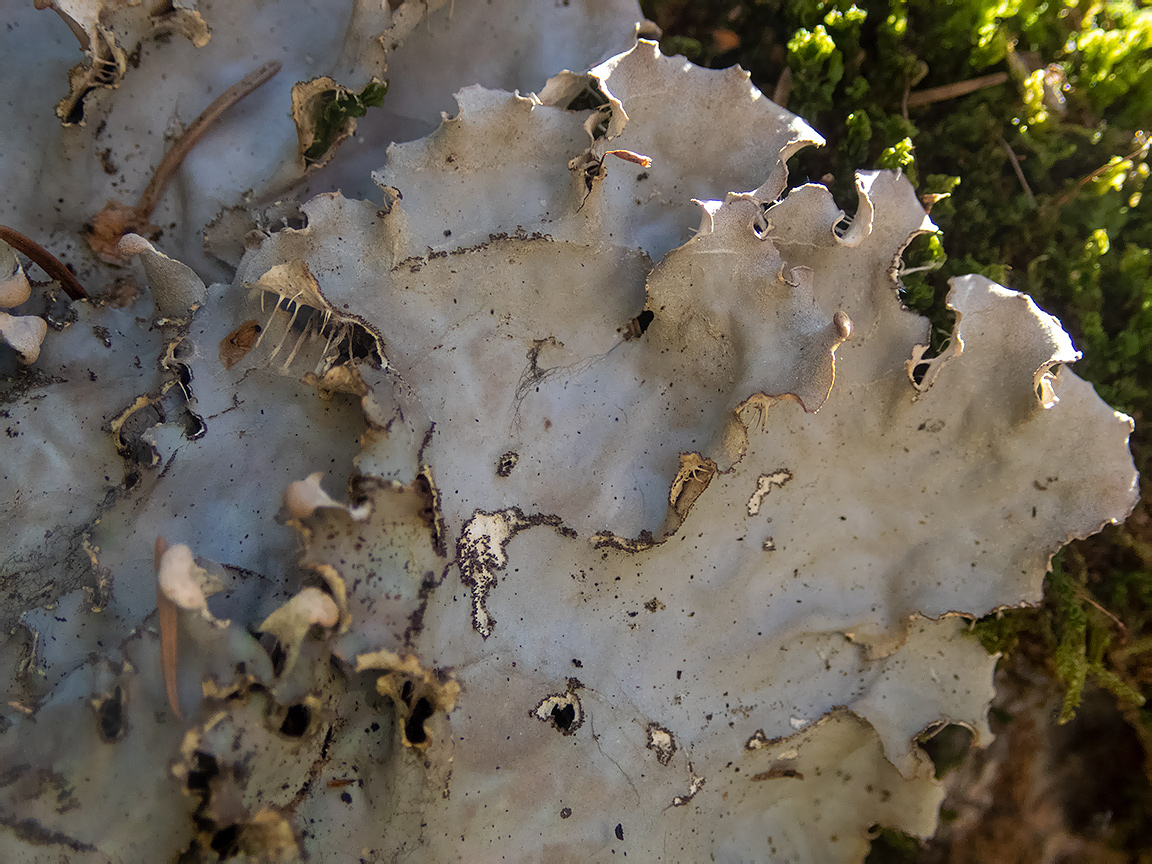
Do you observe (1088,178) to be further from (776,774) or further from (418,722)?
(418,722)

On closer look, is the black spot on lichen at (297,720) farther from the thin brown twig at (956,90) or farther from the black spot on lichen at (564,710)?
the thin brown twig at (956,90)

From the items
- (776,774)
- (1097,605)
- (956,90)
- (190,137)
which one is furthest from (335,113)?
(1097,605)

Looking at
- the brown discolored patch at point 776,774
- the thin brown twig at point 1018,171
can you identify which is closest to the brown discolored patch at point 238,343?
the brown discolored patch at point 776,774

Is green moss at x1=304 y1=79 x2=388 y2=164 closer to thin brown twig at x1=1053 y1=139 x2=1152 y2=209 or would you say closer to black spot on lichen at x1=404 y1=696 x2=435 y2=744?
black spot on lichen at x1=404 y1=696 x2=435 y2=744

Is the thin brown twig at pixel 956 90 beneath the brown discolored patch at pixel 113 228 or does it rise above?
above

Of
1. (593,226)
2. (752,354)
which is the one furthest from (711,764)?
Result: (593,226)
